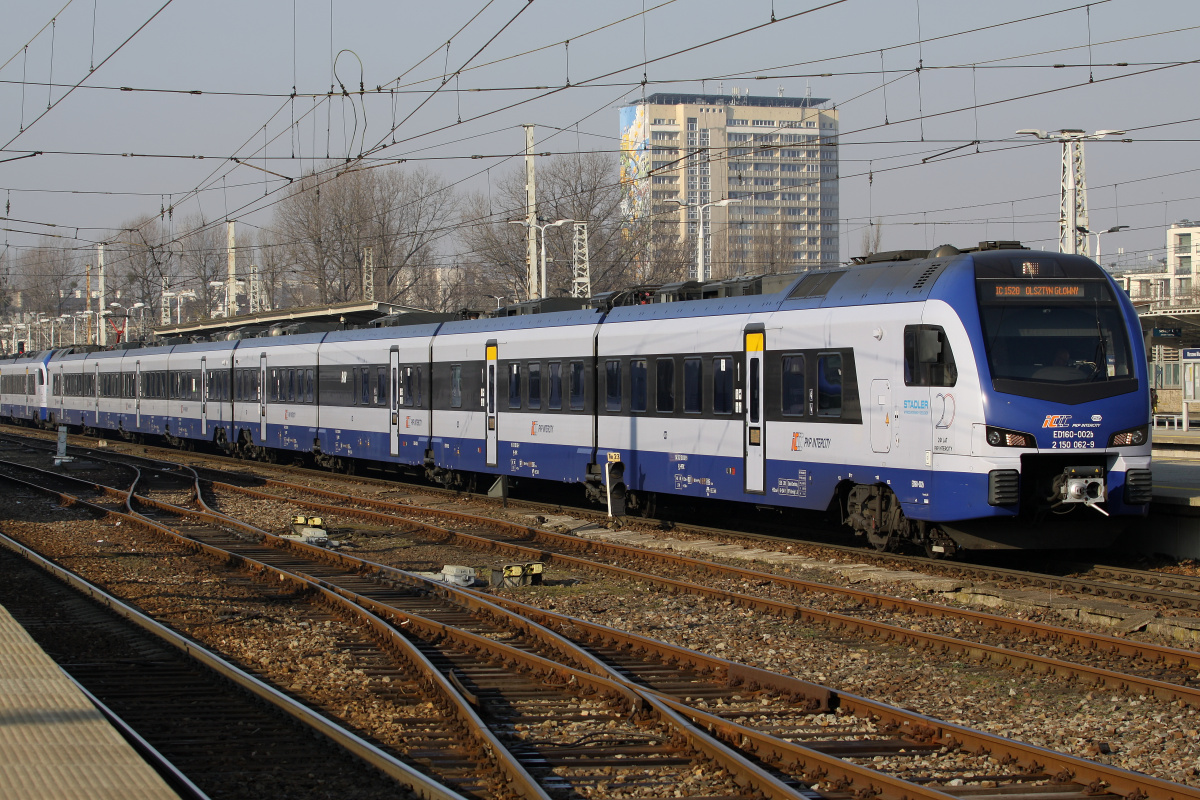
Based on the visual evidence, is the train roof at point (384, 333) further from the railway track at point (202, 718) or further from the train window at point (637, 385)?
the railway track at point (202, 718)

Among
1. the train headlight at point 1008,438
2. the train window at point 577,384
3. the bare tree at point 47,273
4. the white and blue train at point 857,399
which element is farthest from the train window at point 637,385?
the bare tree at point 47,273

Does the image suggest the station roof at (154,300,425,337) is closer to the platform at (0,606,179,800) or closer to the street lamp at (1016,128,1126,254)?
the street lamp at (1016,128,1126,254)

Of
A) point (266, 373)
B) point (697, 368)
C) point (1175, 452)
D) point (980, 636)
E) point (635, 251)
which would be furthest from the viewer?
point (635, 251)

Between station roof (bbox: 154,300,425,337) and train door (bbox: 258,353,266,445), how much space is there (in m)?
2.13

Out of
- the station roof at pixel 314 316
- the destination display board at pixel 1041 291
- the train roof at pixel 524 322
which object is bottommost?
the destination display board at pixel 1041 291

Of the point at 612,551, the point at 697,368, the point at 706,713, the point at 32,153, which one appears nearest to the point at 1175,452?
the point at 697,368

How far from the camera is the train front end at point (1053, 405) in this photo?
11.8 m

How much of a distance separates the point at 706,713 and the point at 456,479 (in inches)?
649

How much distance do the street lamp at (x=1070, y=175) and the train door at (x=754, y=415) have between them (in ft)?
44.7

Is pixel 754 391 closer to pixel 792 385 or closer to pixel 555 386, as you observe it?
pixel 792 385

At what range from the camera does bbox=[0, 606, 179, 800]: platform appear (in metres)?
5.30

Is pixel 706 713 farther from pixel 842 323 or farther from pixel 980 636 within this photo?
pixel 842 323

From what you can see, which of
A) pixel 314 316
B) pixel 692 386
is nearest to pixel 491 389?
pixel 692 386

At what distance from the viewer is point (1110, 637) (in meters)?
9.16
